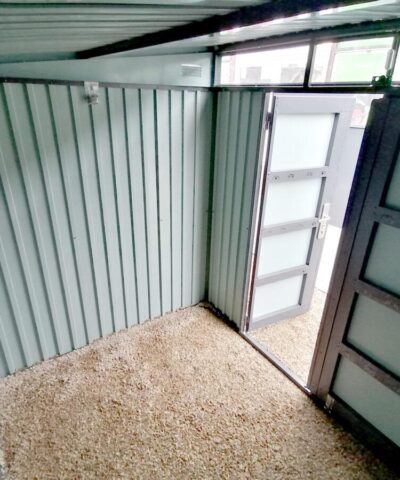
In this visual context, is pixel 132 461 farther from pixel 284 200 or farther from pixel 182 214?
pixel 284 200

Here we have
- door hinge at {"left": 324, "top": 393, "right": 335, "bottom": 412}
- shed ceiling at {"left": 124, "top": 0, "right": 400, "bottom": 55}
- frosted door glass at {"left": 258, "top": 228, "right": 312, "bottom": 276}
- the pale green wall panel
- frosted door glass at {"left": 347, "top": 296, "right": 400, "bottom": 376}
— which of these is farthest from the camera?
frosted door glass at {"left": 258, "top": 228, "right": 312, "bottom": 276}

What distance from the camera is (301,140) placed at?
9.48ft

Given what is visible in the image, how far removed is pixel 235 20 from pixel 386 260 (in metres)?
1.67

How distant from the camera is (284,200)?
309 centimetres

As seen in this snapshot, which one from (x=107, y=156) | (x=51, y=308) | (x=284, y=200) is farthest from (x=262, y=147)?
(x=51, y=308)

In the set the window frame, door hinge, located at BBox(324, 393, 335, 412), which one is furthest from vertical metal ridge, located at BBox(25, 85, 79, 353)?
door hinge, located at BBox(324, 393, 335, 412)

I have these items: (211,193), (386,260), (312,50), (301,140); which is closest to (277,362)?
(386,260)

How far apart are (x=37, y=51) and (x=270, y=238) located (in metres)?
2.56

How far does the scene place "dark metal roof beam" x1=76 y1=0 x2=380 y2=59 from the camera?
3.33 ft

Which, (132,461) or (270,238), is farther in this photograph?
(270,238)

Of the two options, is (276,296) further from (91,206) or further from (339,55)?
(339,55)

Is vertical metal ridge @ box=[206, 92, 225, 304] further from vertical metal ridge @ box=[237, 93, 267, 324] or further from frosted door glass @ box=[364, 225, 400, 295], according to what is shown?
frosted door glass @ box=[364, 225, 400, 295]

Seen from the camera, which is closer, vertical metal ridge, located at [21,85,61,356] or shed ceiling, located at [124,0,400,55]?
shed ceiling, located at [124,0,400,55]

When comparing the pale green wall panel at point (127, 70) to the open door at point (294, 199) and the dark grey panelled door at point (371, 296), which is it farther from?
the dark grey panelled door at point (371, 296)
